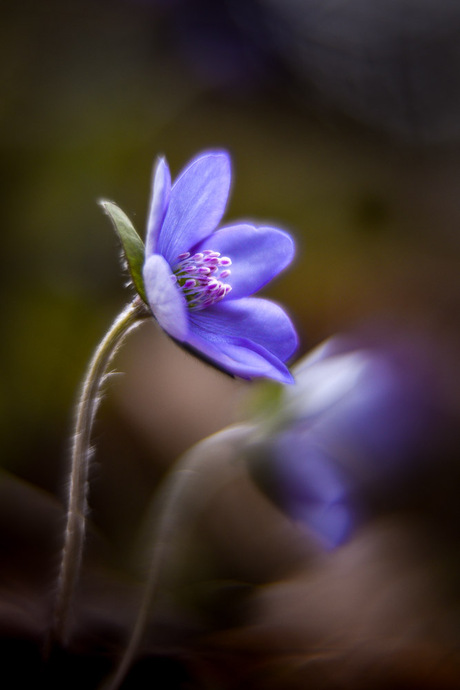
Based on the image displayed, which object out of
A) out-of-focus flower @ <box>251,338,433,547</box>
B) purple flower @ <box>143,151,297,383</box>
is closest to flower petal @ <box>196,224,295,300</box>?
purple flower @ <box>143,151,297,383</box>

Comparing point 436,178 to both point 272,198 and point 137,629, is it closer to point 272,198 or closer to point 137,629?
point 272,198

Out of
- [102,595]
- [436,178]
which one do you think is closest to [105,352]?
[102,595]

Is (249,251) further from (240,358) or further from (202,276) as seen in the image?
(240,358)

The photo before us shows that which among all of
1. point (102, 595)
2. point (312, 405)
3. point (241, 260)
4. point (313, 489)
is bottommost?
point (102, 595)

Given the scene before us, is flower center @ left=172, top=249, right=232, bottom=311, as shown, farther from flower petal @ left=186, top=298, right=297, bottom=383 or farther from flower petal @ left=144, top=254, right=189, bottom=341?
flower petal @ left=144, top=254, right=189, bottom=341

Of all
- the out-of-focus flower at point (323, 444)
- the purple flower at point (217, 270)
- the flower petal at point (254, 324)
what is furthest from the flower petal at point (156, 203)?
the out-of-focus flower at point (323, 444)

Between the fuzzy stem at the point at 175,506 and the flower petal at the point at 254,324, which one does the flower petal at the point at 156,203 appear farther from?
the fuzzy stem at the point at 175,506

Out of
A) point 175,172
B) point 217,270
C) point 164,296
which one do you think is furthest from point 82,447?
point 175,172
